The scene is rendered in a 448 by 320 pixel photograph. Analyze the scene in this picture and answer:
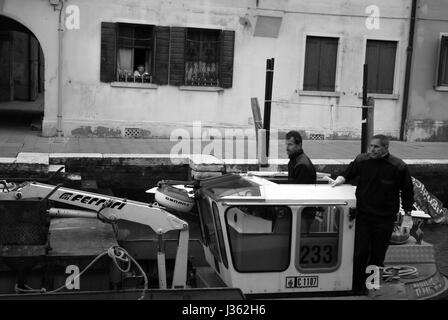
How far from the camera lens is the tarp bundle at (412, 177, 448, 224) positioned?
1061 centimetres

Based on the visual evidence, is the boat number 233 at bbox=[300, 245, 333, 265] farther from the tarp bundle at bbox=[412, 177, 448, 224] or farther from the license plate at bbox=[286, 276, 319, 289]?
the tarp bundle at bbox=[412, 177, 448, 224]

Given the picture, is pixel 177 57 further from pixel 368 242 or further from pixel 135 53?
pixel 368 242

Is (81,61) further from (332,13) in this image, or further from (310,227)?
(310,227)

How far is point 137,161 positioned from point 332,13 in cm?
697

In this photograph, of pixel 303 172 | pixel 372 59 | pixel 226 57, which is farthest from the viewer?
pixel 372 59

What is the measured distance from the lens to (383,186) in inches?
218

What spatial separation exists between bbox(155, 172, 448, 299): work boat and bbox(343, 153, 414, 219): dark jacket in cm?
12

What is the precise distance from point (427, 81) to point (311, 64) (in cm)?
323

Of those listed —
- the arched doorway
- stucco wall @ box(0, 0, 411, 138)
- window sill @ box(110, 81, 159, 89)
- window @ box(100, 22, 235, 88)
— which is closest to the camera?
stucco wall @ box(0, 0, 411, 138)

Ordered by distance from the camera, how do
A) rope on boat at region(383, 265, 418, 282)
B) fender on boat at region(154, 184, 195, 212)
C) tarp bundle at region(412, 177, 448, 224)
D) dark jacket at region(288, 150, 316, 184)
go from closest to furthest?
fender on boat at region(154, 184, 195, 212), dark jacket at region(288, 150, 316, 184), rope on boat at region(383, 265, 418, 282), tarp bundle at region(412, 177, 448, 224)

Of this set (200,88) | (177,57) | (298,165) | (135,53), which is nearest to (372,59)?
(200,88)

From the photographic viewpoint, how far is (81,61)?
14508 mm

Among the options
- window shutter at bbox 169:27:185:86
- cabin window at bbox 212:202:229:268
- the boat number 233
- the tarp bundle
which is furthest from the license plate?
window shutter at bbox 169:27:185:86
